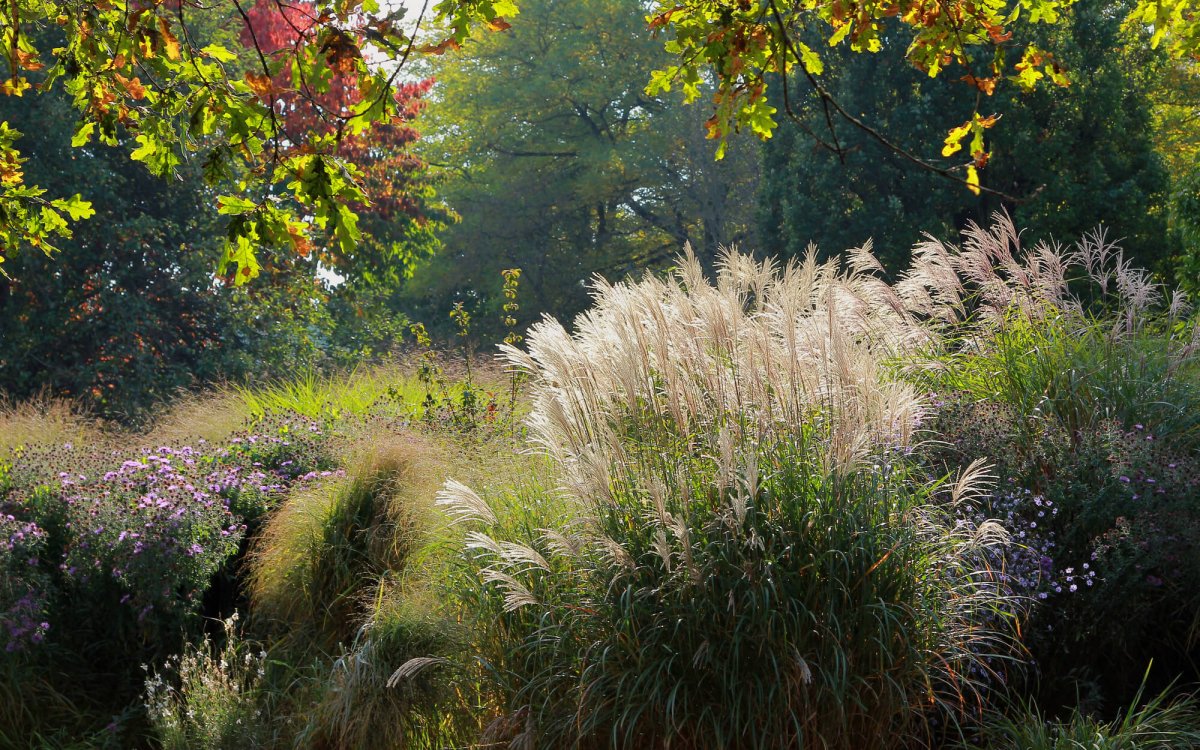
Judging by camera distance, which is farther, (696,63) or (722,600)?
(722,600)

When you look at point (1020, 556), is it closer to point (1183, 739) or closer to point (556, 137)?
point (1183, 739)

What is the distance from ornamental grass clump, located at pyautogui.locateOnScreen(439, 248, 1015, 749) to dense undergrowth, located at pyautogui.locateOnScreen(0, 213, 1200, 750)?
0.05 ft

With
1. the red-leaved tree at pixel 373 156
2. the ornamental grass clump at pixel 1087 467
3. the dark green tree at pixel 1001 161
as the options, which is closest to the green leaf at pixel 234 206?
the ornamental grass clump at pixel 1087 467

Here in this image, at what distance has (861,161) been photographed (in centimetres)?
1755

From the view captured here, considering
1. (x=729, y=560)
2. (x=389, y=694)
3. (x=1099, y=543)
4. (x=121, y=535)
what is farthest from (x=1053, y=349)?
(x=121, y=535)

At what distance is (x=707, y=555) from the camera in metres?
3.81

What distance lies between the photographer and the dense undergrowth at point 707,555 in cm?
376

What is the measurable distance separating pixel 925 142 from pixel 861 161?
1115 mm

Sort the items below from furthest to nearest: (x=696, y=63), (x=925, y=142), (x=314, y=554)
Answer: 1. (x=925, y=142)
2. (x=314, y=554)
3. (x=696, y=63)

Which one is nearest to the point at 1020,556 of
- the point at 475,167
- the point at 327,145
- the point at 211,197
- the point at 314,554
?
the point at 327,145

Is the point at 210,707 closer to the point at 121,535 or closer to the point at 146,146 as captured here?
the point at 121,535

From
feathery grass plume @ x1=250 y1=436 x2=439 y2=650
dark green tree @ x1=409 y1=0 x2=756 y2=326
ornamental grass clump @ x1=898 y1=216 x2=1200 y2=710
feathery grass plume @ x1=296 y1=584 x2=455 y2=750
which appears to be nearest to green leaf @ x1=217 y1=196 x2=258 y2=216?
feathery grass plume @ x1=296 y1=584 x2=455 y2=750

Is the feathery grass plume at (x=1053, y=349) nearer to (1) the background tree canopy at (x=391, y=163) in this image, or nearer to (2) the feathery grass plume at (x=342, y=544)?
(1) the background tree canopy at (x=391, y=163)

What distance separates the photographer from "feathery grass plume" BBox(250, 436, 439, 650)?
5730mm
